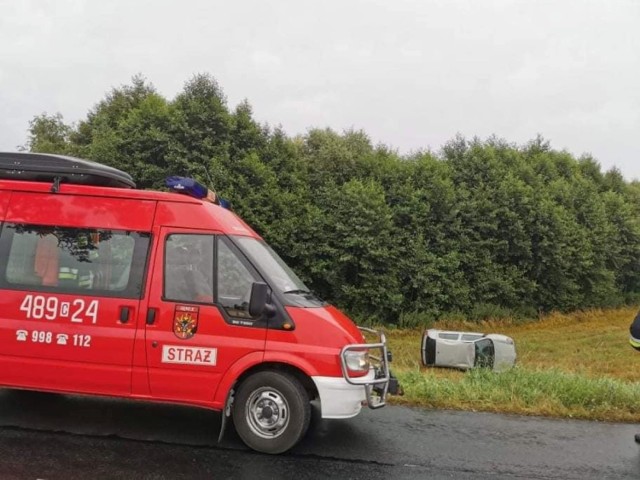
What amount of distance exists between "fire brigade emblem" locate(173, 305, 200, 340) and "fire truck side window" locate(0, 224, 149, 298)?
447mm

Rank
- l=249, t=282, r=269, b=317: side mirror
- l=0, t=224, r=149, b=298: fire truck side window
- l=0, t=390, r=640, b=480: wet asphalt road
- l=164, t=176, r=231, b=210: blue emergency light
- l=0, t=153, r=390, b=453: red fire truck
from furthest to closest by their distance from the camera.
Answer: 1. l=164, t=176, r=231, b=210: blue emergency light
2. l=0, t=224, r=149, b=298: fire truck side window
3. l=0, t=153, r=390, b=453: red fire truck
4. l=249, t=282, r=269, b=317: side mirror
5. l=0, t=390, r=640, b=480: wet asphalt road

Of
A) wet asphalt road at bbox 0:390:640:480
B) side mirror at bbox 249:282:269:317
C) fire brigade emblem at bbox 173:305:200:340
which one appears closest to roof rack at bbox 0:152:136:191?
fire brigade emblem at bbox 173:305:200:340

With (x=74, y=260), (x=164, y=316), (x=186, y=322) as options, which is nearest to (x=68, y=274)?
(x=74, y=260)

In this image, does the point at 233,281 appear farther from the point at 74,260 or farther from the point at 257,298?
the point at 74,260

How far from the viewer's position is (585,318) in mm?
26047

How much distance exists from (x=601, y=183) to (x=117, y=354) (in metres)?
31.4

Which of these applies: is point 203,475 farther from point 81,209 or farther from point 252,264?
point 81,209

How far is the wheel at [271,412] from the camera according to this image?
5.15m

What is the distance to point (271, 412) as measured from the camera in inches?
206

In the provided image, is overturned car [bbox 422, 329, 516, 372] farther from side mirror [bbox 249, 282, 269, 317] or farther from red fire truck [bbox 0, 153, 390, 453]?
side mirror [bbox 249, 282, 269, 317]

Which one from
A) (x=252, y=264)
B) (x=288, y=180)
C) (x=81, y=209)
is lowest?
(x=252, y=264)

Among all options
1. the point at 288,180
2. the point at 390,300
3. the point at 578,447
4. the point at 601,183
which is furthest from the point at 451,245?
the point at 578,447

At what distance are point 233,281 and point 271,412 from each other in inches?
48.1

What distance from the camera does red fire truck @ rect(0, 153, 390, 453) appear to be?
5.20 m
